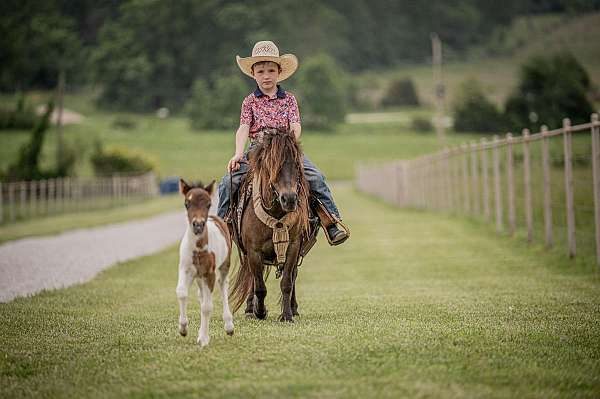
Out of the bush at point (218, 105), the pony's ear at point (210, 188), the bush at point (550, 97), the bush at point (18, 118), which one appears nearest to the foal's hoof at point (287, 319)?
the pony's ear at point (210, 188)

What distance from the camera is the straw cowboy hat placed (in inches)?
411

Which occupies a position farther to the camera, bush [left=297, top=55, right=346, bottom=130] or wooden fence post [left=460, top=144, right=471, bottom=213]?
bush [left=297, top=55, right=346, bottom=130]

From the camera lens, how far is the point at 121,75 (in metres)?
157

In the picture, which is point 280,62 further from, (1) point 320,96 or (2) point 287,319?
(1) point 320,96

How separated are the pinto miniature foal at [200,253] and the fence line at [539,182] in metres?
8.82

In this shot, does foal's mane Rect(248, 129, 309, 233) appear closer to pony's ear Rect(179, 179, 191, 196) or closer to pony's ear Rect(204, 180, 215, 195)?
pony's ear Rect(204, 180, 215, 195)

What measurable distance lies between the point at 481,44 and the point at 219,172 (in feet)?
367

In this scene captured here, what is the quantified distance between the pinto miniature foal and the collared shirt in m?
2.31

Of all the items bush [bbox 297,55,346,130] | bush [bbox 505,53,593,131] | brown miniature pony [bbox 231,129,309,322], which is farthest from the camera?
bush [bbox 297,55,346,130]

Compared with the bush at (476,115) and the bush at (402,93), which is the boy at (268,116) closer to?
the bush at (476,115)

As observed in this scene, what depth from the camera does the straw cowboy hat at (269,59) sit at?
10.4m

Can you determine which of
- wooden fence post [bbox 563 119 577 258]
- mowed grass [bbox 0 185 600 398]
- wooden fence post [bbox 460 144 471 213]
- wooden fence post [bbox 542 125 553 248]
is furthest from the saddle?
wooden fence post [bbox 460 144 471 213]

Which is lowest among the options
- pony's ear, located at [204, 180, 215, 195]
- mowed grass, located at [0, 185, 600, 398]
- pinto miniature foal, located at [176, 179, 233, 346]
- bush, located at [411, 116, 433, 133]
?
mowed grass, located at [0, 185, 600, 398]

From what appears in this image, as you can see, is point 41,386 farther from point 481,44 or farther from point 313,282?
point 481,44
